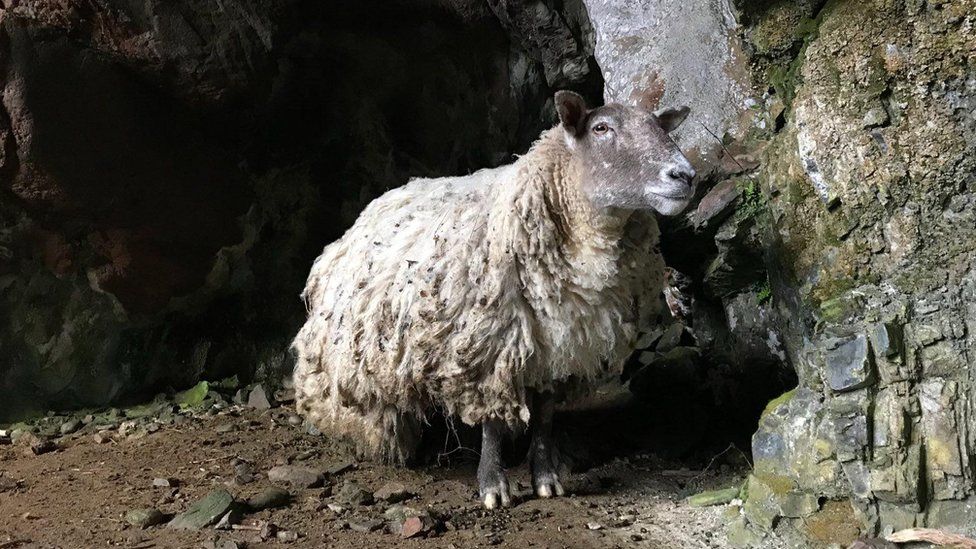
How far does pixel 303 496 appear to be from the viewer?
3875 millimetres

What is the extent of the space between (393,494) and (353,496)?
0.21 meters

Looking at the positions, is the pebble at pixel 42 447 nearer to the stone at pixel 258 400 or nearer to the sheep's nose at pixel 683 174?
the stone at pixel 258 400

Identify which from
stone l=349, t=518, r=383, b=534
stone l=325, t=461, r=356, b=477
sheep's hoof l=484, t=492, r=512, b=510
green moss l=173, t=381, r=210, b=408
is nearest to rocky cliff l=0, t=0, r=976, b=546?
green moss l=173, t=381, r=210, b=408

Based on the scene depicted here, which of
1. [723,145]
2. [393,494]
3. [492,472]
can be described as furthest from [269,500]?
[723,145]

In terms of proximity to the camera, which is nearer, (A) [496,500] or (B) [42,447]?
(A) [496,500]

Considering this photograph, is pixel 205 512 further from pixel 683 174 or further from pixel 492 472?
pixel 683 174

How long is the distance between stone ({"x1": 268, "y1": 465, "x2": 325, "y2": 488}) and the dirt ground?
6 centimetres

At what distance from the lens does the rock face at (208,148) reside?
5.11 m

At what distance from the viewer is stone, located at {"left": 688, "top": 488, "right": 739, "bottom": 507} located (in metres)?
3.44

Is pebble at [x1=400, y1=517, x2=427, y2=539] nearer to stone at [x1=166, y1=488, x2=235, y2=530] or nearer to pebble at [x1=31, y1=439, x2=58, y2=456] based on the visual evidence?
stone at [x1=166, y1=488, x2=235, y2=530]

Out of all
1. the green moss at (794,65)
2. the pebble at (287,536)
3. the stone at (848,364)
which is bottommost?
the pebble at (287,536)

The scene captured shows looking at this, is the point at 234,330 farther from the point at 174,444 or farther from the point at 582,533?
the point at 582,533

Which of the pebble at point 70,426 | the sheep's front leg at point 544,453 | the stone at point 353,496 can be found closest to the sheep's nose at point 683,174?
the sheep's front leg at point 544,453

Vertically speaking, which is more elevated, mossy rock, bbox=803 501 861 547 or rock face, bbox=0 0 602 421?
rock face, bbox=0 0 602 421
